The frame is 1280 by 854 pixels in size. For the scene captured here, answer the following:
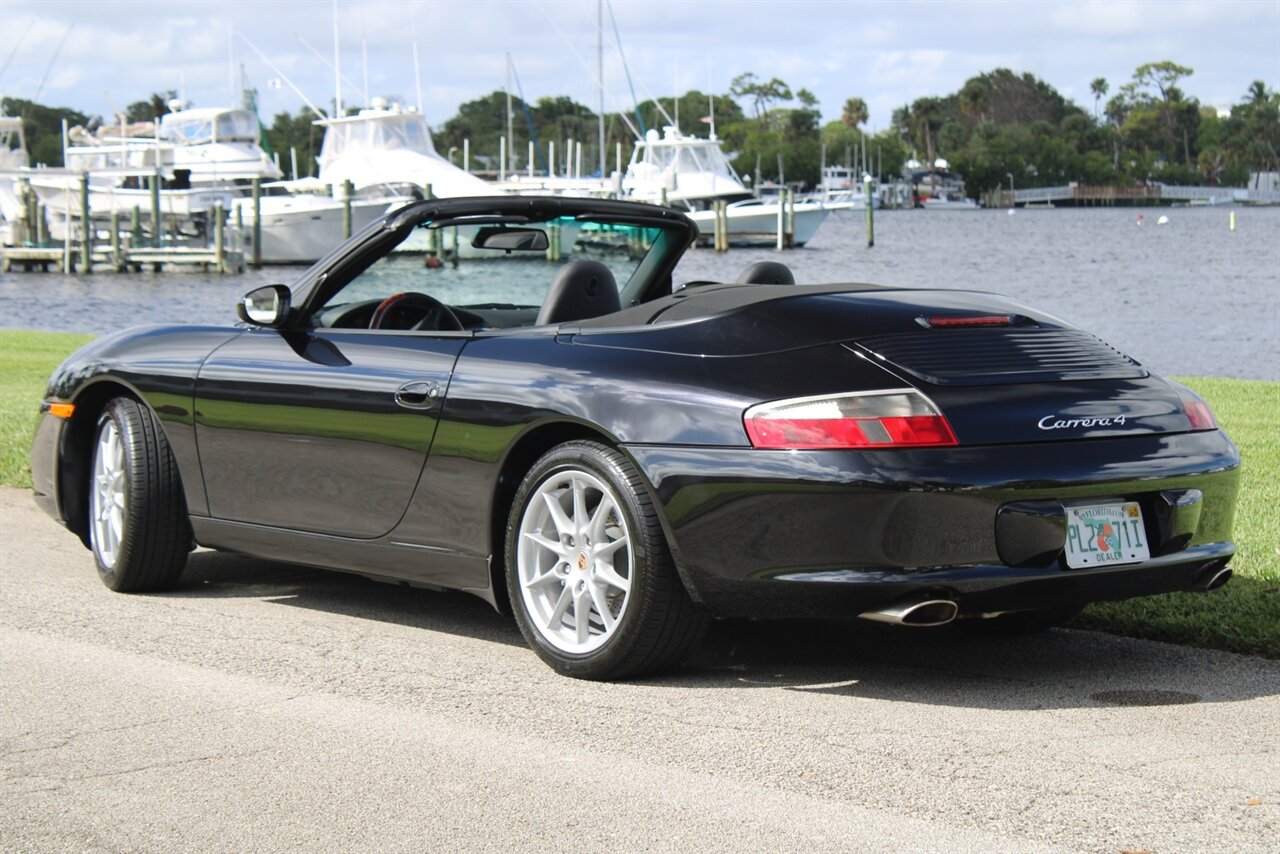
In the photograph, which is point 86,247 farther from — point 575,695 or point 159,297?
point 575,695

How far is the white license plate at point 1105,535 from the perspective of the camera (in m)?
4.72

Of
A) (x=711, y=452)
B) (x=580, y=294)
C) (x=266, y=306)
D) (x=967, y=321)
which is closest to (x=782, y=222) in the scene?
(x=266, y=306)

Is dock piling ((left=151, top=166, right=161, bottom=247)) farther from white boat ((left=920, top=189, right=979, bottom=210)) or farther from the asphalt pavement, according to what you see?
white boat ((left=920, top=189, right=979, bottom=210))

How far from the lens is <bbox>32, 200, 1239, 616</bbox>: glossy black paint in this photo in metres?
4.62

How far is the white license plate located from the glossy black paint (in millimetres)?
37

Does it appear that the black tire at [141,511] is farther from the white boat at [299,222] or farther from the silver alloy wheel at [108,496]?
the white boat at [299,222]

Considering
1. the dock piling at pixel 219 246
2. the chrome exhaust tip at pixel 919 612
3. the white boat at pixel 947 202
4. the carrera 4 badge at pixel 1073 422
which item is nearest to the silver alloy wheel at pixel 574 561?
the chrome exhaust tip at pixel 919 612

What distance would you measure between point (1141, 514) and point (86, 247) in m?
56.1

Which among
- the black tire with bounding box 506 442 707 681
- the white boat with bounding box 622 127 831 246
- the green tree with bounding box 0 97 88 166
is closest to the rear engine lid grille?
the black tire with bounding box 506 442 707 681

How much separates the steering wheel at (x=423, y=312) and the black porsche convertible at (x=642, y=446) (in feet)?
0.04

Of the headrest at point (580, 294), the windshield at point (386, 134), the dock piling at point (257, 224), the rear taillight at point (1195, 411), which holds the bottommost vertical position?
the rear taillight at point (1195, 411)

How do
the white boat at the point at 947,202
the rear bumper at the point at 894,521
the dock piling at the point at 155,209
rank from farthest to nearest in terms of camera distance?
1. the white boat at the point at 947,202
2. the dock piling at the point at 155,209
3. the rear bumper at the point at 894,521

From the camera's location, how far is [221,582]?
22.9 ft

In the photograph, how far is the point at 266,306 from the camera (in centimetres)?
629
